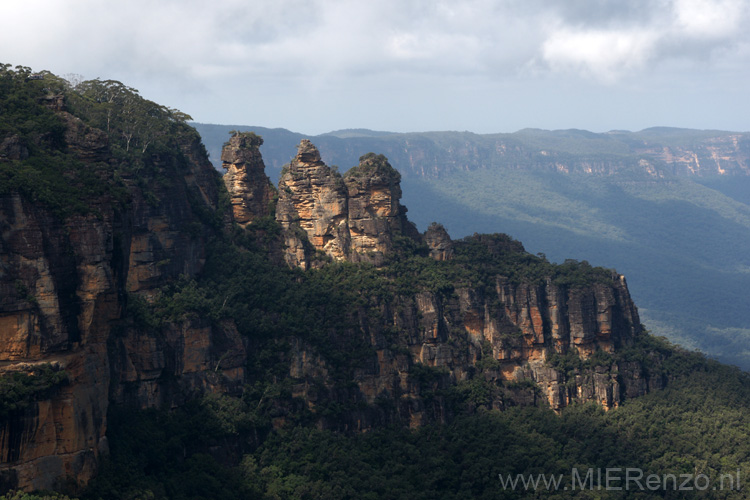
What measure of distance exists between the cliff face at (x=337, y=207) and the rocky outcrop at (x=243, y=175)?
1904mm

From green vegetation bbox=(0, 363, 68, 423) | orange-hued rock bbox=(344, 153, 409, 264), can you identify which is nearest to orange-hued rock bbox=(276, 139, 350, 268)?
orange-hued rock bbox=(344, 153, 409, 264)

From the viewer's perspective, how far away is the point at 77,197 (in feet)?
145

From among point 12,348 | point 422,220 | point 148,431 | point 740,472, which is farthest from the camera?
point 422,220

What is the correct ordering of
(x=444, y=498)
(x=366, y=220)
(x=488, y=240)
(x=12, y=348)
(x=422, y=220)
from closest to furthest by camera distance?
(x=12, y=348) < (x=444, y=498) < (x=366, y=220) < (x=488, y=240) < (x=422, y=220)

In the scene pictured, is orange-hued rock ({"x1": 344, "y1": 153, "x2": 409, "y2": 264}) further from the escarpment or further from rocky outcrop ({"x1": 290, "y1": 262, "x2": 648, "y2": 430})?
rocky outcrop ({"x1": 290, "y1": 262, "x2": 648, "y2": 430})

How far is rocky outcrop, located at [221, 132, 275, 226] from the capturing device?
67.4m

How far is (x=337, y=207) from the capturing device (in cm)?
6844

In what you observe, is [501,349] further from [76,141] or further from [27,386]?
[27,386]

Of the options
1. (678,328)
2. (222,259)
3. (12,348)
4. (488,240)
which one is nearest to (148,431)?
(12,348)

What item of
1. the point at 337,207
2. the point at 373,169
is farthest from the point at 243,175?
the point at 373,169

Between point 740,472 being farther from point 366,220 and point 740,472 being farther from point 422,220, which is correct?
point 422,220

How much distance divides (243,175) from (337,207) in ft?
23.6

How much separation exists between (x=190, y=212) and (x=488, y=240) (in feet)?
79.8

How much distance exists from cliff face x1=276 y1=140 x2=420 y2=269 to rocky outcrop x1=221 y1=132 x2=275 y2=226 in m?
1.90
